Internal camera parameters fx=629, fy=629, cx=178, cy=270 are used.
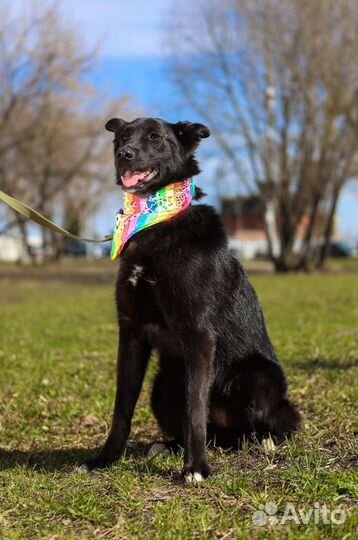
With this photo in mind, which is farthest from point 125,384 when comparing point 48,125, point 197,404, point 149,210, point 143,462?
point 48,125

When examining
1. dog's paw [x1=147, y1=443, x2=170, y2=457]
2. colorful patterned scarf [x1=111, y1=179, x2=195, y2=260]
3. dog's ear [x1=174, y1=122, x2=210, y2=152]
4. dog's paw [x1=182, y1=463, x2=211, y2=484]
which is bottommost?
dog's paw [x1=147, y1=443, x2=170, y2=457]

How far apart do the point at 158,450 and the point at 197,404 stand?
2.18ft

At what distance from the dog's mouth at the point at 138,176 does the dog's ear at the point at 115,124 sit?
1.42 feet

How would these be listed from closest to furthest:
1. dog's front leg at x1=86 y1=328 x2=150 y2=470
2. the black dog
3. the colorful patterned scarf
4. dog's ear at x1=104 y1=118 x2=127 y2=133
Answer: the black dog, the colorful patterned scarf, dog's front leg at x1=86 y1=328 x2=150 y2=470, dog's ear at x1=104 y1=118 x2=127 y2=133

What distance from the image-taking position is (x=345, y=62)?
2275cm

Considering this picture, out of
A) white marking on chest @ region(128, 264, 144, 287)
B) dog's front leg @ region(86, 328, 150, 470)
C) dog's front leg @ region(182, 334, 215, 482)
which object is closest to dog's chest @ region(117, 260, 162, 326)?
white marking on chest @ region(128, 264, 144, 287)

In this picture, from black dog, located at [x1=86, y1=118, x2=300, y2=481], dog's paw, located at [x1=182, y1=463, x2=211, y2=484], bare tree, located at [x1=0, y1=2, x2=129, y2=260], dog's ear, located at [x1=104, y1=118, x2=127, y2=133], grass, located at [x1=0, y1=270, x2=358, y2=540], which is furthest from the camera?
bare tree, located at [x1=0, y1=2, x2=129, y2=260]

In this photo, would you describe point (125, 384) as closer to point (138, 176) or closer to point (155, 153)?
point (138, 176)

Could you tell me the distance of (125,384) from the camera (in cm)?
364

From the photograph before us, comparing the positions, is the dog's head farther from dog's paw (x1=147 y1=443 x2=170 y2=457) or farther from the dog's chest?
dog's paw (x1=147 y1=443 x2=170 y2=457)

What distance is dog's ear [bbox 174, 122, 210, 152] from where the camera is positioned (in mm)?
3664

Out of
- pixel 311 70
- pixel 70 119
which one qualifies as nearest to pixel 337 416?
pixel 311 70

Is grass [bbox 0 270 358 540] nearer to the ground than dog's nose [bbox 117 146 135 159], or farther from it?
nearer to the ground

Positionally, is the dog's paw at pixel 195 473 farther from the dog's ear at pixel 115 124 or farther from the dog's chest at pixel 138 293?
the dog's ear at pixel 115 124
